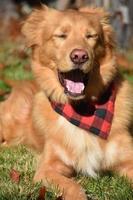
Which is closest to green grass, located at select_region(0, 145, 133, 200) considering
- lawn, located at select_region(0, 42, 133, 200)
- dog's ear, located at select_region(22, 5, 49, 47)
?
lawn, located at select_region(0, 42, 133, 200)

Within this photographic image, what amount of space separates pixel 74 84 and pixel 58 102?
39 centimetres

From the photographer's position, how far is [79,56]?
574 cm

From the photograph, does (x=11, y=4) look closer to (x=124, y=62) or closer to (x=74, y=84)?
(x=124, y=62)

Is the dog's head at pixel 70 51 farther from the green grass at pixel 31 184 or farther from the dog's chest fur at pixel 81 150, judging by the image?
the green grass at pixel 31 184

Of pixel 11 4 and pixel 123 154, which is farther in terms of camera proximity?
pixel 11 4

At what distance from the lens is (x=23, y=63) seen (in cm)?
1235

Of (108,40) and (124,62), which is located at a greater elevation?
(108,40)

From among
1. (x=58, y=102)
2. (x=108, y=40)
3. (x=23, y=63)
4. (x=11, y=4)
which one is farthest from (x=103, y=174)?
(x=11, y=4)

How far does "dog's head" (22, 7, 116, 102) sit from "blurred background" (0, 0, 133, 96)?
1.15 metres

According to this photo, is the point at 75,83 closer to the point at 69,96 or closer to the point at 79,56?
the point at 69,96

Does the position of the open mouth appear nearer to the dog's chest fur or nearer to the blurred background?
the dog's chest fur

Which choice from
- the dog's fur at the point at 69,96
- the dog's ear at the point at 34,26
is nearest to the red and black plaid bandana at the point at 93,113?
the dog's fur at the point at 69,96

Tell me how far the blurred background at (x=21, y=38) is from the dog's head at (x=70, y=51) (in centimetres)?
115

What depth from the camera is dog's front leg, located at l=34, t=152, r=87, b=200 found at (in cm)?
518
